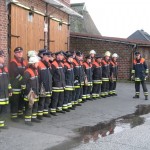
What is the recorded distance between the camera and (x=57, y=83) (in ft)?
34.9

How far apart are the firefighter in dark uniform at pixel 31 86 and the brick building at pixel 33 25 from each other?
269 centimetres

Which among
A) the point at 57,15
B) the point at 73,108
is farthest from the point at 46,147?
the point at 57,15

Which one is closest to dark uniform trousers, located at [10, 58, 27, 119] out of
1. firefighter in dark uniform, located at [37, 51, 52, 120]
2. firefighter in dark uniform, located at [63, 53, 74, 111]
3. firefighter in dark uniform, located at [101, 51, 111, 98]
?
firefighter in dark uniform, located at [37, 51, 52, 120]

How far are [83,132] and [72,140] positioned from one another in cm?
89

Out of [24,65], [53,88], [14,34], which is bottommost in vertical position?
[53,88]

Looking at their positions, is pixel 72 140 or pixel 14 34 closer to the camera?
pixel 72 140

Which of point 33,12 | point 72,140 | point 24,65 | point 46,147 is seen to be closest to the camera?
point 46,147

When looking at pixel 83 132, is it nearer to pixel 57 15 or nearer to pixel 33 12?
pixel 33 12

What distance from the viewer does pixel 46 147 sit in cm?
711

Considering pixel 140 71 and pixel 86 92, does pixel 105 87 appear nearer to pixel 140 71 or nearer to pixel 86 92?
pixel 140 71

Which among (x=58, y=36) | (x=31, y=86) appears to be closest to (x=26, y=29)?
(x=58, y=36)

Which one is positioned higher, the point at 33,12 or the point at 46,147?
the point at 33,12

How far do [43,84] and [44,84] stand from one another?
0.03m

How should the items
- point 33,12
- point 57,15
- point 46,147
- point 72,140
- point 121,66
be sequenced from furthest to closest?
point 121,66
point 57,15
point 33,12
point 72,140
point 46,147
